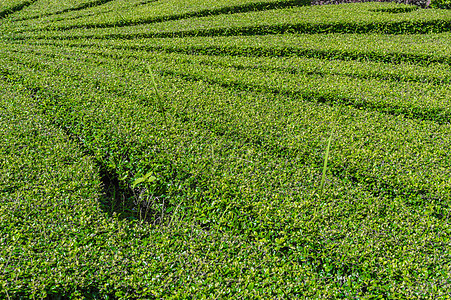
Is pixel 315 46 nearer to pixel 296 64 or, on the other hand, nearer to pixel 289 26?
pixel 296 64

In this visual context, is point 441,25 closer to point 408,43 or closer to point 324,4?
point 408,43

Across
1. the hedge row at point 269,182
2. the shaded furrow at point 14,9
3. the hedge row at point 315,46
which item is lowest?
the hedge row at point 269,182

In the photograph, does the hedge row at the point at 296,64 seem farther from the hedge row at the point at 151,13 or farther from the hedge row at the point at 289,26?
the hedge row at the point at 151,13

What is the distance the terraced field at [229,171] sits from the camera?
409 cm

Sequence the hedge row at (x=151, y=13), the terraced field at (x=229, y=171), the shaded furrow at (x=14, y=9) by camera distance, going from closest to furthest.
→ 1. the terraced field at (x=229, y=171)
2. the hedge row at (x=151, y=13)
3. the shaded furrow at (x=14, y=9)

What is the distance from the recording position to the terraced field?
13.4 feet

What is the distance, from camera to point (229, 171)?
5.78 meters

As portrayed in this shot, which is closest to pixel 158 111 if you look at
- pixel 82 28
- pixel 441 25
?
pixel 82 28

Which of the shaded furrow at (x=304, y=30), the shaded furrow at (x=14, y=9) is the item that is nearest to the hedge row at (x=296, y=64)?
the shaded furrow at (x=304, y=30)

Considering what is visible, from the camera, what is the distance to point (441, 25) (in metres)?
13.3

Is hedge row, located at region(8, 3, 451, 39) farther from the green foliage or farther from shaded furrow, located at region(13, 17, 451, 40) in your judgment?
the green foliage

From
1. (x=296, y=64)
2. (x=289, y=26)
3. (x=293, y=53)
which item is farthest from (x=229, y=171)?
(x=289, y=26)

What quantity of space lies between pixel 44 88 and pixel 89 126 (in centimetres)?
301

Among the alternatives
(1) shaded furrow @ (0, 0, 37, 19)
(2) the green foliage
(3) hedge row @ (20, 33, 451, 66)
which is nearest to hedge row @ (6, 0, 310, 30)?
(1) shaded furrow @ (0, 0, 37, 19)
